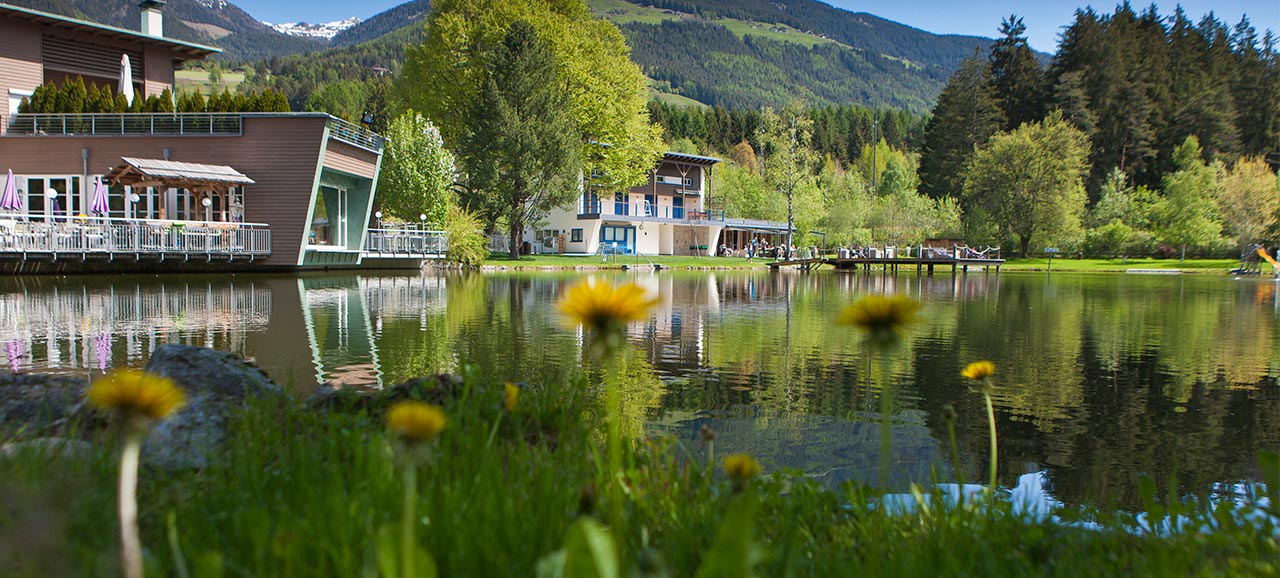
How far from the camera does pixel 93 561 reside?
Result: 2.00m

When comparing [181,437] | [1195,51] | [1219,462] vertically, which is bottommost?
[1219,462]

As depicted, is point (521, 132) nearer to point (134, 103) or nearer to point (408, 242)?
point (408, 242)

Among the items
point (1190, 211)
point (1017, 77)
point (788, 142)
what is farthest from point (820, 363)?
point (1017, 77)

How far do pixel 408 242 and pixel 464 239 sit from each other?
104 inches

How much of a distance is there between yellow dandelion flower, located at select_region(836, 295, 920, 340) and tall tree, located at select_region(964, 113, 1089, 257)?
6341cm

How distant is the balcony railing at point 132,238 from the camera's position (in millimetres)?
24062

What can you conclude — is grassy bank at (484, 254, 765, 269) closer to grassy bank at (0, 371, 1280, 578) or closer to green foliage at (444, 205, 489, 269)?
green foliage at (444, 205, 489, 269)

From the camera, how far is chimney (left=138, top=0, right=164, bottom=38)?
3584 centimetres

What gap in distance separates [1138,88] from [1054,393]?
2895 inches

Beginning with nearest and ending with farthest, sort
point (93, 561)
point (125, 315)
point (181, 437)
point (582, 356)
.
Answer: point (93, 561), point (181, 437), point (582, 356), point (125, 315)

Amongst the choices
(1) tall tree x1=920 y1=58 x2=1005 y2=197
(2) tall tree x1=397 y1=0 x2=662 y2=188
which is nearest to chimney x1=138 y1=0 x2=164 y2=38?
(2) tall tree x1=397 y1=0 x2=662 y2=188

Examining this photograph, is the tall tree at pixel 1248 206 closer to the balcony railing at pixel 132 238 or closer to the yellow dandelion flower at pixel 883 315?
the balcony railing at pixel 132 238

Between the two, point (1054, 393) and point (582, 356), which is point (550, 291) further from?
point (1054, 393)

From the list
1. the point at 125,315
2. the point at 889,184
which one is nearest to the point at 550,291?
the point at 125,315
